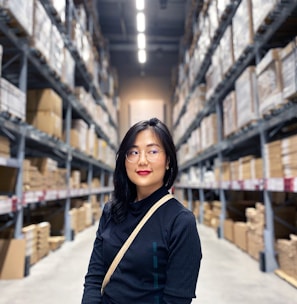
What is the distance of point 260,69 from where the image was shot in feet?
12.7

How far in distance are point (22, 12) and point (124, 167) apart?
2.80 m

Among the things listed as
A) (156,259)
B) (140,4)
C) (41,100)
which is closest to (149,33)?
(140,4)

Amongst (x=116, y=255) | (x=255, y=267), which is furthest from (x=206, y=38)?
(x=116, y=255)

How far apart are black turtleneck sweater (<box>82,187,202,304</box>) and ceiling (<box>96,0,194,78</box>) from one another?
30.9 ft

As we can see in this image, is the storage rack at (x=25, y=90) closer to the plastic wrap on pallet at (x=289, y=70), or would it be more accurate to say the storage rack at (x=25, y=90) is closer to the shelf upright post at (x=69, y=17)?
the shelf upright post at (x=69, y=17)

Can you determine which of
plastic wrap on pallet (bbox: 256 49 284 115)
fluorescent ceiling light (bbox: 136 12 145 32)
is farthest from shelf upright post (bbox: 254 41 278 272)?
fluorescent ceiling light (bbox: 136 12 145 32)

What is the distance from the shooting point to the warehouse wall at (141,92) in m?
16.7

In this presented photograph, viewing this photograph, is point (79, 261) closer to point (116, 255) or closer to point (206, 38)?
point (116, 255)

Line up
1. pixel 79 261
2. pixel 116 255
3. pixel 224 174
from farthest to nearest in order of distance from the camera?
pixel 224 174
pixel 79 261
pixel 116 255

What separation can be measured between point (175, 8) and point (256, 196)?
8.95 meters

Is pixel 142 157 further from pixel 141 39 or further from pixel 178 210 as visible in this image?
pixel 141 39

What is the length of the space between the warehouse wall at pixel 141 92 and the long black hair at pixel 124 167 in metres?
15.1

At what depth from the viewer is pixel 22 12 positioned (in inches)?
140

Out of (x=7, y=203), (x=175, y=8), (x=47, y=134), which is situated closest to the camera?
(x=7, y=203)
